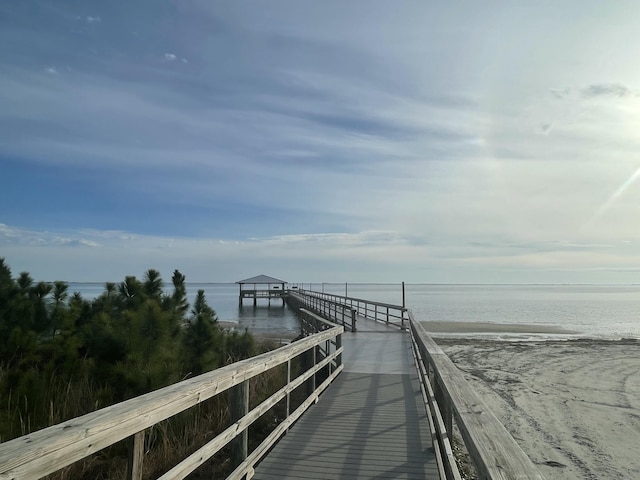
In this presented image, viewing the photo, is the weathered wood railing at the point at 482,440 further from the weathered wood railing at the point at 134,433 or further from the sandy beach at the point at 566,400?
the sandy beach at the point at 566,400

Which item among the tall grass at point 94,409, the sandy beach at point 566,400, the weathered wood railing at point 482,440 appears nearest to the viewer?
the weathered wood railing at point 482,440

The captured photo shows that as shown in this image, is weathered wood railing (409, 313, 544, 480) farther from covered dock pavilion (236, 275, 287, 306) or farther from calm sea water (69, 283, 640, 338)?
covered dock pavilion (236, 275, 287, 306)

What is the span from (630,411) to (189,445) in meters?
9.16

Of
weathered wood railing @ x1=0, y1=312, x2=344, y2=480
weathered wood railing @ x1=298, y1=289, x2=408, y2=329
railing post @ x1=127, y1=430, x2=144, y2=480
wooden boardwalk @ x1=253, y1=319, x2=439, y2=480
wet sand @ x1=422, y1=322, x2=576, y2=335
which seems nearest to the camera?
weathered wood railing @ x1=0, y1=312, x2=344, y2=480

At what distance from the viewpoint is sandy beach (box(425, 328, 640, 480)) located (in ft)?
23.0

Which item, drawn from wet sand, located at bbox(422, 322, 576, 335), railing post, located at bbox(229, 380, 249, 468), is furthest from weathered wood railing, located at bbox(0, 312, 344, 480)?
wet sand, located at bbox(422, 322, 576, 335)

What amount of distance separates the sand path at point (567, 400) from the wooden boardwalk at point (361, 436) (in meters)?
2.30

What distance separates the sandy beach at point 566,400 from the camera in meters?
7.00

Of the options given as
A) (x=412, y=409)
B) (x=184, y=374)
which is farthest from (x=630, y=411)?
(x=184, y=374)

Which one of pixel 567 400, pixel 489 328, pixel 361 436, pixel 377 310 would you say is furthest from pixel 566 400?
pixel 489 328

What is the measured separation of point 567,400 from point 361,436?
7.82m

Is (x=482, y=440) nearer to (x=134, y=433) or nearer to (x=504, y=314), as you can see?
(x=134, y=433)

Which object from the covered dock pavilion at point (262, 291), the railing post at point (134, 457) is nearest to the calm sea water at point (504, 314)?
the covered dock pavilion at point (262, 291)

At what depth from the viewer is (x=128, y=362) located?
18.3ft
